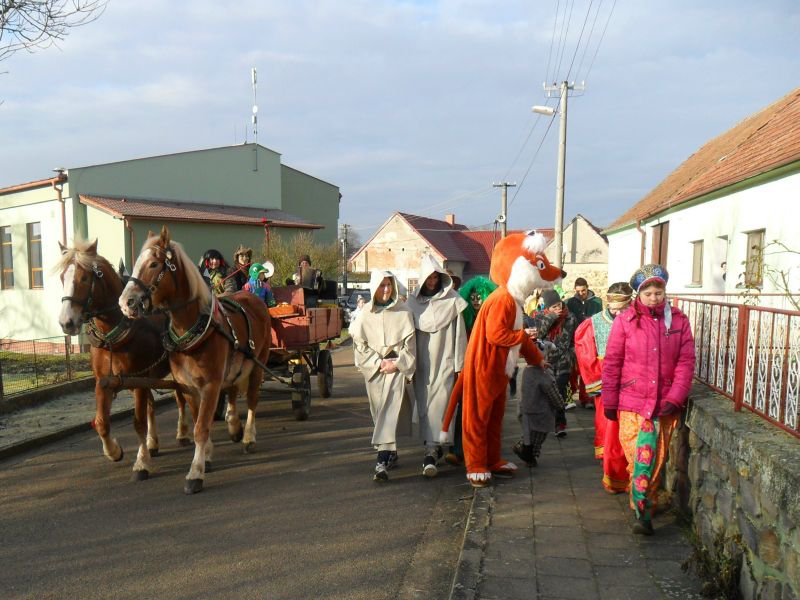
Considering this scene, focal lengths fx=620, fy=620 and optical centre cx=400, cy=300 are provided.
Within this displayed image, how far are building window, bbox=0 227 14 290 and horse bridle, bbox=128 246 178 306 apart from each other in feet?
49.0

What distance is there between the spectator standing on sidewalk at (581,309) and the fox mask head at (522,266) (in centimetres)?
331

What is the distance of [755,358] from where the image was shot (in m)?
3.38

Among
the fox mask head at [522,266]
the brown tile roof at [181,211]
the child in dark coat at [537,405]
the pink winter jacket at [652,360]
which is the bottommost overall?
the child in dark coat at [537,405]

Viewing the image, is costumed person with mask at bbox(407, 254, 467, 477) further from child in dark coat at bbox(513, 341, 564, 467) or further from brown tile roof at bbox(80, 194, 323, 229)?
brown tile roof at bbox(80, 194, 323, 229)

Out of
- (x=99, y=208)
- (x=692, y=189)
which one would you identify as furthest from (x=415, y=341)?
(x=99, y=208)

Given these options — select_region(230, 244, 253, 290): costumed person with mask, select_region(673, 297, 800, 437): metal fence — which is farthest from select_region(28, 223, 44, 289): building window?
select_region(673, 297, 800, 437): metal fence

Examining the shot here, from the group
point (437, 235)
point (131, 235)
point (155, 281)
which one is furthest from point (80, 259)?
point (437, 235)

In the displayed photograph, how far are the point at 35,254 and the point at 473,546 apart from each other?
16501 millimetres

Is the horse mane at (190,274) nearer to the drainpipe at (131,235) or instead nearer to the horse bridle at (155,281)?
the horse bridle at (155,281)

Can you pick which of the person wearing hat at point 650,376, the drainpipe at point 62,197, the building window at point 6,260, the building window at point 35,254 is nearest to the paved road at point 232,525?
the person wearing hat at point 650,376

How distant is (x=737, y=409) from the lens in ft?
11.6

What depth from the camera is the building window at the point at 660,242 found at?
53.1 ft

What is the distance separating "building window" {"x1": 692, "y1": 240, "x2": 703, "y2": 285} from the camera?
1365cm

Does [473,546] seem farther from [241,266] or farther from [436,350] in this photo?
[241,266]
